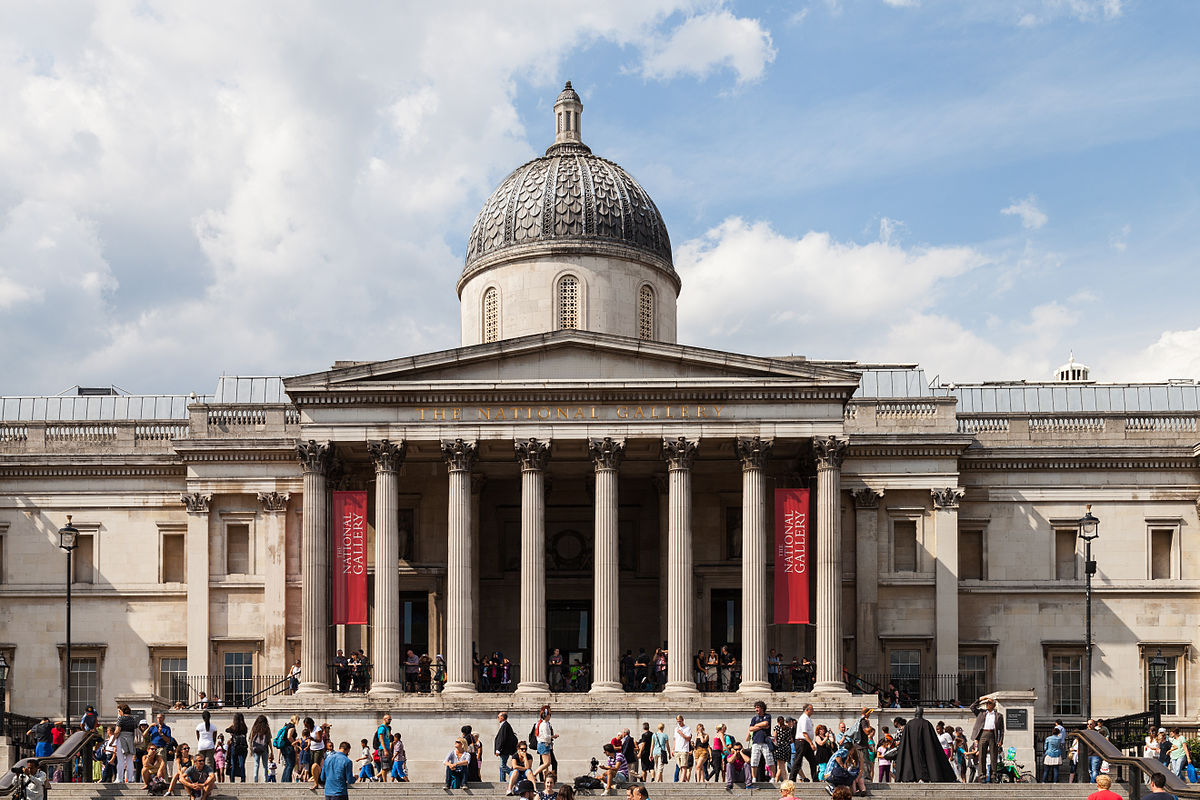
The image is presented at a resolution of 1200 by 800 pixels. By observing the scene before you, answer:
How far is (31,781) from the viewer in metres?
29.1

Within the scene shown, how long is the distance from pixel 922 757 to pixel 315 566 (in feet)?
62.5

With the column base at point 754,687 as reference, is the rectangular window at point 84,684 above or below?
below

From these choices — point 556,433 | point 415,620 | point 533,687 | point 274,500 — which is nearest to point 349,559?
point 533,687

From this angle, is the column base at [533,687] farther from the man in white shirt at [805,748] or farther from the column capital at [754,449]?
the man in white shirt at [805,748]

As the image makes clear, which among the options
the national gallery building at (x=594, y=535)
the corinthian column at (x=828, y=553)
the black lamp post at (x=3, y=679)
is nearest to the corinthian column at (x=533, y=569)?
the national gallery building at (x=594, y=535)

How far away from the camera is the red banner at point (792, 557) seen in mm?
42875

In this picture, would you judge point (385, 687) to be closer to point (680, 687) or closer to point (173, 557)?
point (680, 687)

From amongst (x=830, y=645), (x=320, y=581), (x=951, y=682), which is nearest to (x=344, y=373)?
(x=320, y=581)

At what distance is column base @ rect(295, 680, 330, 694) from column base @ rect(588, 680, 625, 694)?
7610 millimetres

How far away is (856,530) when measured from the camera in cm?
4944

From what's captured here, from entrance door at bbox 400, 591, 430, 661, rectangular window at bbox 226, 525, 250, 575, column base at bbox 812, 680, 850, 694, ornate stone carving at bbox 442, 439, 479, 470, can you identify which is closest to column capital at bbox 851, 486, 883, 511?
column base at bbox 812, 680, 850, 694

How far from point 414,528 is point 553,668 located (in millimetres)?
6674

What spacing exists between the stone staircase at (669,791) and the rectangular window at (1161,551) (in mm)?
19833

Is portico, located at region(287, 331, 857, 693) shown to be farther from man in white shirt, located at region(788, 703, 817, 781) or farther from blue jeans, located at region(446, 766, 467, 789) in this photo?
blue jeans, located at region(446, 766, 467, 789)
